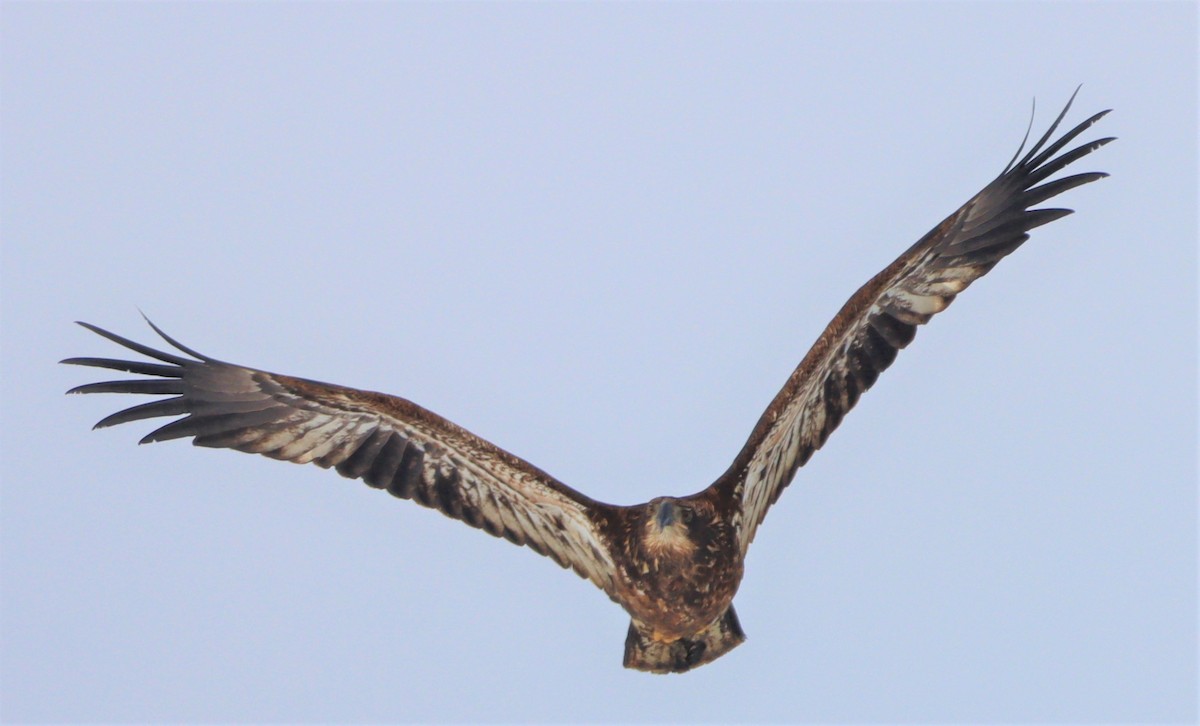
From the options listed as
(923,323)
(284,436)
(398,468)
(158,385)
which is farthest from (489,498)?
(923,323)

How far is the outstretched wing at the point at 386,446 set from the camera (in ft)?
35.7

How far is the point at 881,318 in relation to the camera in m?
11.2

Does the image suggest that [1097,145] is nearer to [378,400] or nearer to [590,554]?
[590,554]

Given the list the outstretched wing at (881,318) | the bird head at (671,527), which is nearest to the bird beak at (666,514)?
the bird head at (671,527)

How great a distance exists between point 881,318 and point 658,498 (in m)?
2.13

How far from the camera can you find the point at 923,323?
36.4 ft

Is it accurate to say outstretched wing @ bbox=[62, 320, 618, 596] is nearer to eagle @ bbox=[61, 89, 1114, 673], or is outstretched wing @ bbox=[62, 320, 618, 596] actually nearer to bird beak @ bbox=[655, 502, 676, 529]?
eagle @ bbox=[61, 89, 1114, 673]

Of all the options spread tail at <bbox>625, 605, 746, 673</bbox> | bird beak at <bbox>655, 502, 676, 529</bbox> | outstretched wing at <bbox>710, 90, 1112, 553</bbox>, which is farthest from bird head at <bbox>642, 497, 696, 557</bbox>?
spread tail at <bbox>625, 605, 746, 673</bbox>

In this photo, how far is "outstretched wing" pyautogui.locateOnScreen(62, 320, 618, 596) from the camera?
1088cm

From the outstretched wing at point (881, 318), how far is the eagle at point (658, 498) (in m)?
0.01

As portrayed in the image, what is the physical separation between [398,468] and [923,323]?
3.87m

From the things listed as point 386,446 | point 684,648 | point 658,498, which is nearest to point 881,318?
point 658,498

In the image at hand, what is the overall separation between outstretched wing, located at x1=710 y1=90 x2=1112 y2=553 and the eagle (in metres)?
0.01

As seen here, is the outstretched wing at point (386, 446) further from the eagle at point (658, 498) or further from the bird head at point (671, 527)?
the bird head at point (671, 527)
